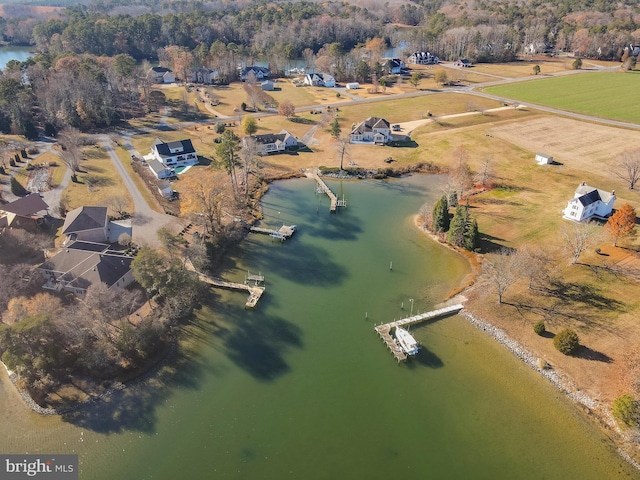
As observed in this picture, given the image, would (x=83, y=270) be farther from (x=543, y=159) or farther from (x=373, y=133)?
(x=543, y=159)

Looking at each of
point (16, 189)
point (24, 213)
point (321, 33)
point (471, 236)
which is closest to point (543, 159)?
point (471, 236)

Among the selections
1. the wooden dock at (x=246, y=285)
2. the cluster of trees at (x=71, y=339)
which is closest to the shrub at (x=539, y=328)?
the wooden dock at (x=246, y=285)

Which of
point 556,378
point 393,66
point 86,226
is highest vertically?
point 393,66

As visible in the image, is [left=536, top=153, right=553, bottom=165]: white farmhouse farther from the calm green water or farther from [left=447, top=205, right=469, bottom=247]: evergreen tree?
the calm green water

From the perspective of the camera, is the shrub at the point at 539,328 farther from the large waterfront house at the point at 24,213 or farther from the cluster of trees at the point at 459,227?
the large waterfront house at the point at 24,213

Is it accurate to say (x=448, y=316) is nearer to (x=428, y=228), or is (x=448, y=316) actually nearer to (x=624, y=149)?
(x=428, y=228)
